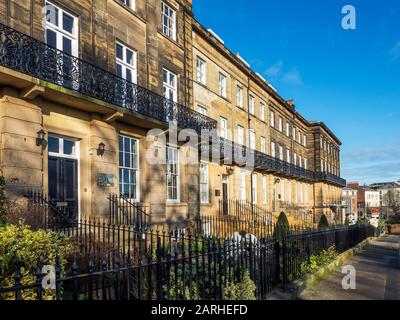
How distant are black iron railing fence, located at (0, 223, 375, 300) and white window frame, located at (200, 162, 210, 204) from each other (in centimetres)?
1240

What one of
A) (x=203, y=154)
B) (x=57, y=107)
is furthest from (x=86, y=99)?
(x=203, y=154)

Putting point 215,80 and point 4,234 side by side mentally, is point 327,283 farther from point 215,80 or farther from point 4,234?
point 215,80

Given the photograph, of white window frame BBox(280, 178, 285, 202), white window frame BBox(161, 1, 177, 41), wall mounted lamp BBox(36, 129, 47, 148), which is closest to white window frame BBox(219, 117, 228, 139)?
white window frame BBox(161, 1, 177, 41)

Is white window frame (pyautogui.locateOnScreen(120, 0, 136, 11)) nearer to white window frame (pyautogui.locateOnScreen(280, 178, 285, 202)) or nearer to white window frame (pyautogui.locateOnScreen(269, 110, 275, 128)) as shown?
white window frame (pyautogui.locateOnScreen(269, 110, 275, 128))

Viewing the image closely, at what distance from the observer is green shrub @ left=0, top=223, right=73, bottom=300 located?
6.14 metres

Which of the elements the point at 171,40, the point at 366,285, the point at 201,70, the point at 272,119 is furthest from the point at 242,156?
the point at 366,285

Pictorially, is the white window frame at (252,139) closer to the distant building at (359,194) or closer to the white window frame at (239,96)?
the white window frame at (239,96)

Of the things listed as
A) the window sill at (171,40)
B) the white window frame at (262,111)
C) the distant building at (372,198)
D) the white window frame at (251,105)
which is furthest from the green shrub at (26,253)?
Answer: the distant building at (372,198)

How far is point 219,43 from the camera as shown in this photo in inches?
1042

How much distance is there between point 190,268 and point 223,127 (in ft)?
73.6

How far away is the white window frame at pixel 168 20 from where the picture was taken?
1994 cm

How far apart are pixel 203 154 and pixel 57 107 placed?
11.9 m

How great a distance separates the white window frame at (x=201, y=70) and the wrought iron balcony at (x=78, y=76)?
5401 millimetres

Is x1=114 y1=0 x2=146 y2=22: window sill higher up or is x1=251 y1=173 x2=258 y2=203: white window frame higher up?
x1=114 y1=0 x2=146 y2=22: window sill
